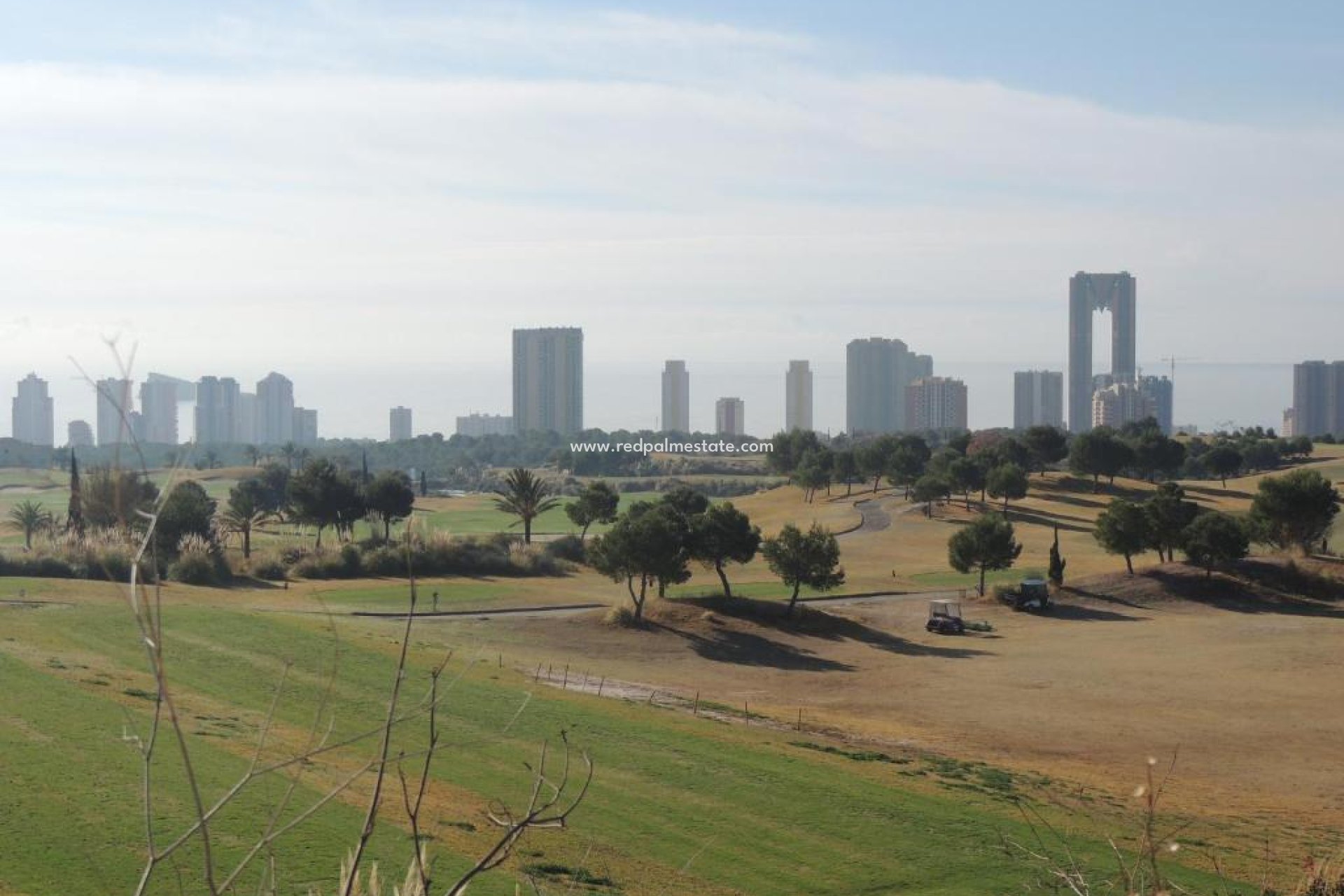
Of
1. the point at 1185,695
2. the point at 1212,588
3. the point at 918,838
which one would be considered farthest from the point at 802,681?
the point at 1212,588

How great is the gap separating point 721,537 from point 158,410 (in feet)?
129

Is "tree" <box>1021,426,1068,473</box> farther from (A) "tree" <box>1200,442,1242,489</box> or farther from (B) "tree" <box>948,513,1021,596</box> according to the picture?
(B) "tree" <box>948,513,1021,596</box>

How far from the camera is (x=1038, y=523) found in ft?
274

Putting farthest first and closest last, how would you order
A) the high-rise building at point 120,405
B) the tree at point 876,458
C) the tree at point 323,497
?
the tree at point 876,458 → the tree at point 323,497 → the high-rise building at point 120,405

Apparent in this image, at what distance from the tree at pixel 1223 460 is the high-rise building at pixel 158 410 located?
4093 inches

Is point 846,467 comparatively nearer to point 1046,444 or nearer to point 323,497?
point 1046,444

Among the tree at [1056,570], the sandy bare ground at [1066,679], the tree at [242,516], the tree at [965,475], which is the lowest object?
the sandy bare ground at [1066,679]

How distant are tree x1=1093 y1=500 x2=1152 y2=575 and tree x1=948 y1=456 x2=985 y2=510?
2720 centimetres

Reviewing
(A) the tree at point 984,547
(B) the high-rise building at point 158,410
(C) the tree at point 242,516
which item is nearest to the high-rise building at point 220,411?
(C) the tree at point 242,516

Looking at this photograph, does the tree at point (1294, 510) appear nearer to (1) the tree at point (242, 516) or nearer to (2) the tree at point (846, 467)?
(2) the tree at point (846, 467)

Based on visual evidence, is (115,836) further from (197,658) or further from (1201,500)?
(1201,500)

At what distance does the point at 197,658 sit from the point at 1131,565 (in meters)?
45.4

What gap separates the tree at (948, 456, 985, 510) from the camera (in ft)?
285

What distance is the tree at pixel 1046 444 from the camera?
10656 cm
